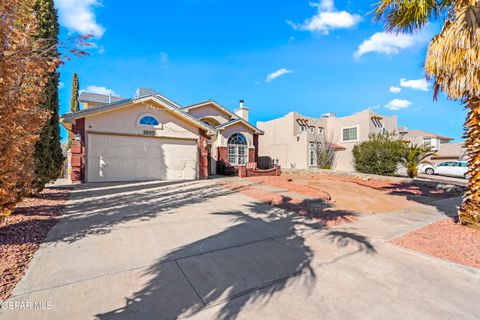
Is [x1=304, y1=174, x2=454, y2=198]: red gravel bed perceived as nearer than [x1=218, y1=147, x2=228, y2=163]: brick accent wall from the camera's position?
Yes

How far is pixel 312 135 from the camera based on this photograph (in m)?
23.0

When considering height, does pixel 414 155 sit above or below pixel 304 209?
above

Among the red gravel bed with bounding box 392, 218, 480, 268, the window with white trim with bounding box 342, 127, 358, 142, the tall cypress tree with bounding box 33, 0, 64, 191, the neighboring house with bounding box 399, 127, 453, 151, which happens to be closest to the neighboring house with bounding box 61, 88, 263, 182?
the tall cypress tree with bounding box 33, 0, 64, 191

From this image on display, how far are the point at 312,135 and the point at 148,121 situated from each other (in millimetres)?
16428

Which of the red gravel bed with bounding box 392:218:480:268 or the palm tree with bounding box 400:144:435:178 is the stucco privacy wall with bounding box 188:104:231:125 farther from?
the red gravel bed with bounding box 392:218:480:268

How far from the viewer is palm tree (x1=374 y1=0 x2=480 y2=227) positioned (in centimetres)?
500

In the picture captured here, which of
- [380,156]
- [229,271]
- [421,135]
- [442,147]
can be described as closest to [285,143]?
[380,156]

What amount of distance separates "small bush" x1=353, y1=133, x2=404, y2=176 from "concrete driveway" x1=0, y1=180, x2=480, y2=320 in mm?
14831

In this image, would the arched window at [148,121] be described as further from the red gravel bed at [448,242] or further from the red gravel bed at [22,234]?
the red gravel bed at [448,242]

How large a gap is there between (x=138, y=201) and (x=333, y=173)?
1553 centimetres

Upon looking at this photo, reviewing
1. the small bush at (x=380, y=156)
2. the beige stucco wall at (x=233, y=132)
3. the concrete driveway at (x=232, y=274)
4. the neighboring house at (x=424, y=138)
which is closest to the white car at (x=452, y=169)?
the small bush at (x=380, y=156)

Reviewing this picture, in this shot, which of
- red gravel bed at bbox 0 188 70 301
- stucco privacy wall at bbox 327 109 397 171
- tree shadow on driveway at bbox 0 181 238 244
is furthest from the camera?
stucco privacy wall at bbox 327 109 397 171

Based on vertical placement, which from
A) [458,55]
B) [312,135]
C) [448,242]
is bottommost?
[448,242]

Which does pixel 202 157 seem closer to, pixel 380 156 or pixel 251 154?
pixel 251 154
